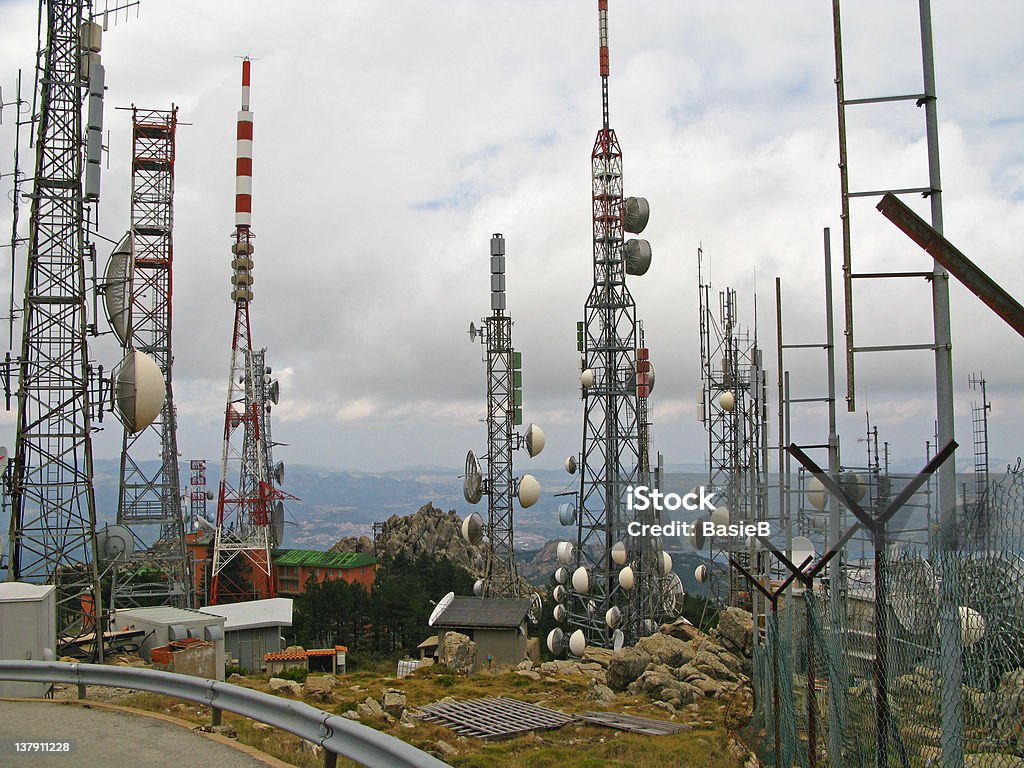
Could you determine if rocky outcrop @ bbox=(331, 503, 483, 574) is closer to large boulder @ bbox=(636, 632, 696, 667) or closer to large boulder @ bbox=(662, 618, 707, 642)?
large boulder @ bbox=(662, 618, 707, 642)

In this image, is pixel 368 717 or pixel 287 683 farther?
pixel 287 683

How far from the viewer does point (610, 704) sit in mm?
17609

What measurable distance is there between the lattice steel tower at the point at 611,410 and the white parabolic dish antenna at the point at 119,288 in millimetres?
16343

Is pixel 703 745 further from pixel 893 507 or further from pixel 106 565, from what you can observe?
pixel 106 565

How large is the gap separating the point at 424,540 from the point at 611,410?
47.6 metres

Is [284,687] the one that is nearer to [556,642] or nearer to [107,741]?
[107,741]

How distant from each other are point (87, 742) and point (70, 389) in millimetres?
13508

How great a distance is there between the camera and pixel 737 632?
26.1 metres

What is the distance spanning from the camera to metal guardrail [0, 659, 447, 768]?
17.5ft

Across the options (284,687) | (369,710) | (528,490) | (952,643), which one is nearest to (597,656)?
(528,490)

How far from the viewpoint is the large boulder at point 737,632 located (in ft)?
85.0

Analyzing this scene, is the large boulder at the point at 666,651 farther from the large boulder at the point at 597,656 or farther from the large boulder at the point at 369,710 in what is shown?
the large boulder at the point at 369,710

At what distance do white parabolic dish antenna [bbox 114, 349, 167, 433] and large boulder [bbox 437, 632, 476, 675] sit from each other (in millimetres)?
13018

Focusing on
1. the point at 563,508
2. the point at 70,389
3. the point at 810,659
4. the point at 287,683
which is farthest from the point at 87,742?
the point at 563,508
